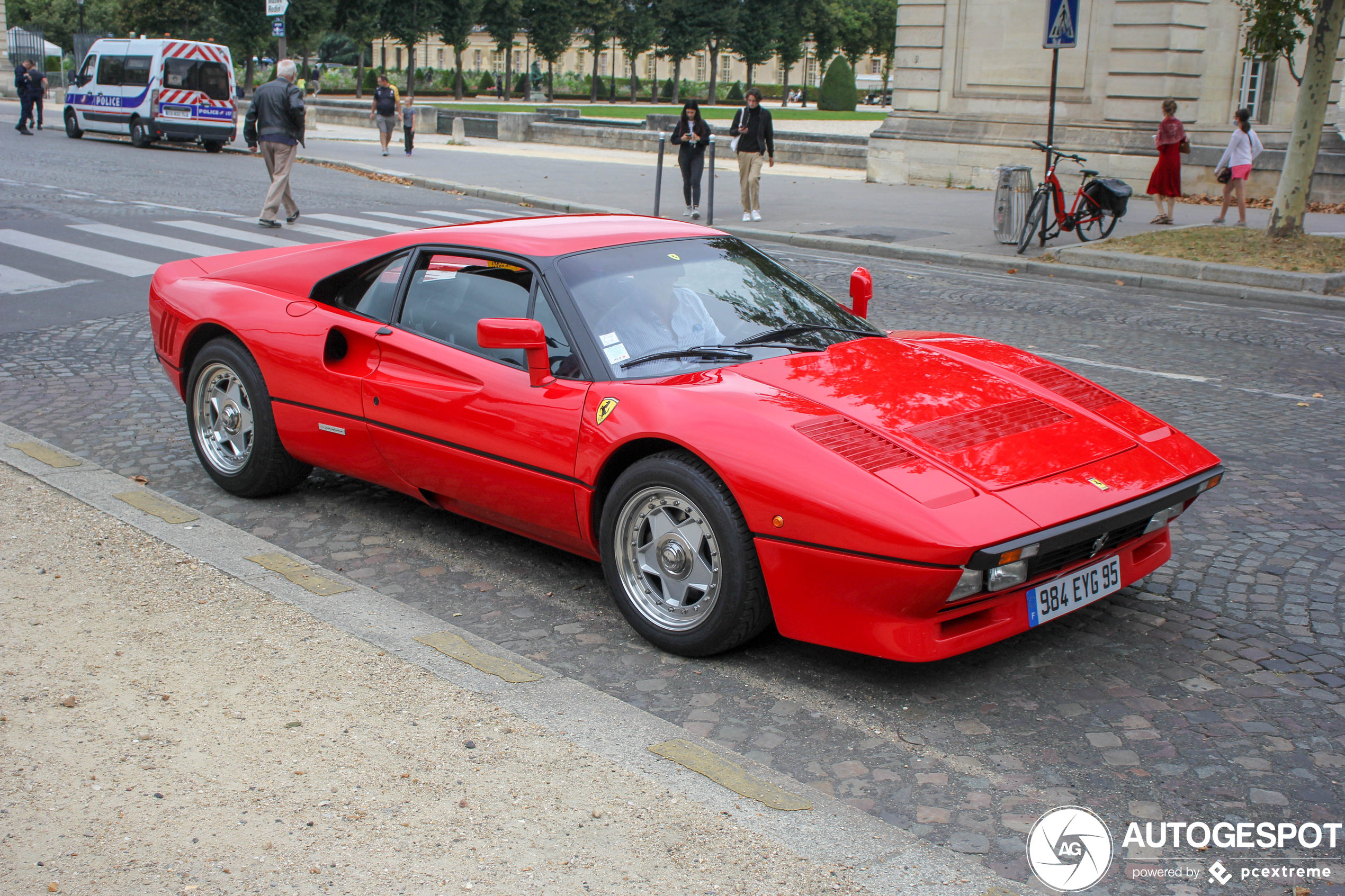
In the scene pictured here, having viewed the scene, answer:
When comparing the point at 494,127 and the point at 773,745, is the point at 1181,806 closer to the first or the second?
the point at 773,745

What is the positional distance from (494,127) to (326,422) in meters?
33.2

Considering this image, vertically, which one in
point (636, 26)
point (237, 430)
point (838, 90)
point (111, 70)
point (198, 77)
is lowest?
point (237, 430)

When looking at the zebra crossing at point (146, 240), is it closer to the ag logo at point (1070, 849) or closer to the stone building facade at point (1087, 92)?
the ag logo at point (1070, 849)

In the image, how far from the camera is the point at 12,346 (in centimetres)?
866

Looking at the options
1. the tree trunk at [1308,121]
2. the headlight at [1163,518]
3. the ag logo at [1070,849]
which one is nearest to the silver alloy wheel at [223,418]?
the headlight at [1163,518]

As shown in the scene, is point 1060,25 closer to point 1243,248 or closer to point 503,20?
point 1243,248

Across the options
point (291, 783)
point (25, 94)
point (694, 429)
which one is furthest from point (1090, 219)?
point (25, 94)

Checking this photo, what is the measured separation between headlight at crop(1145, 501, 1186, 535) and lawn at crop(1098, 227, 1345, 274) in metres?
10.7

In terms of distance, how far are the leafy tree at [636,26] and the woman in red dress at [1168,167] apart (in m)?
65.7

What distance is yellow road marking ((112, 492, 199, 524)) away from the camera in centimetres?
522

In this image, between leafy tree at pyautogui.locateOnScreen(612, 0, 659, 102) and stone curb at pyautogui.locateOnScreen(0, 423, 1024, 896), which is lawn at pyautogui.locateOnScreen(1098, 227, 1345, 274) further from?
leafy tree at pyautogui.locateOnScreen(612, 0, 659, 102)

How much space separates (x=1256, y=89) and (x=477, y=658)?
79.3 ft

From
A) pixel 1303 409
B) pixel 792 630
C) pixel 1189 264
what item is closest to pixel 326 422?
pixel 792 630

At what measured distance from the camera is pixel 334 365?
5109 millimetres
